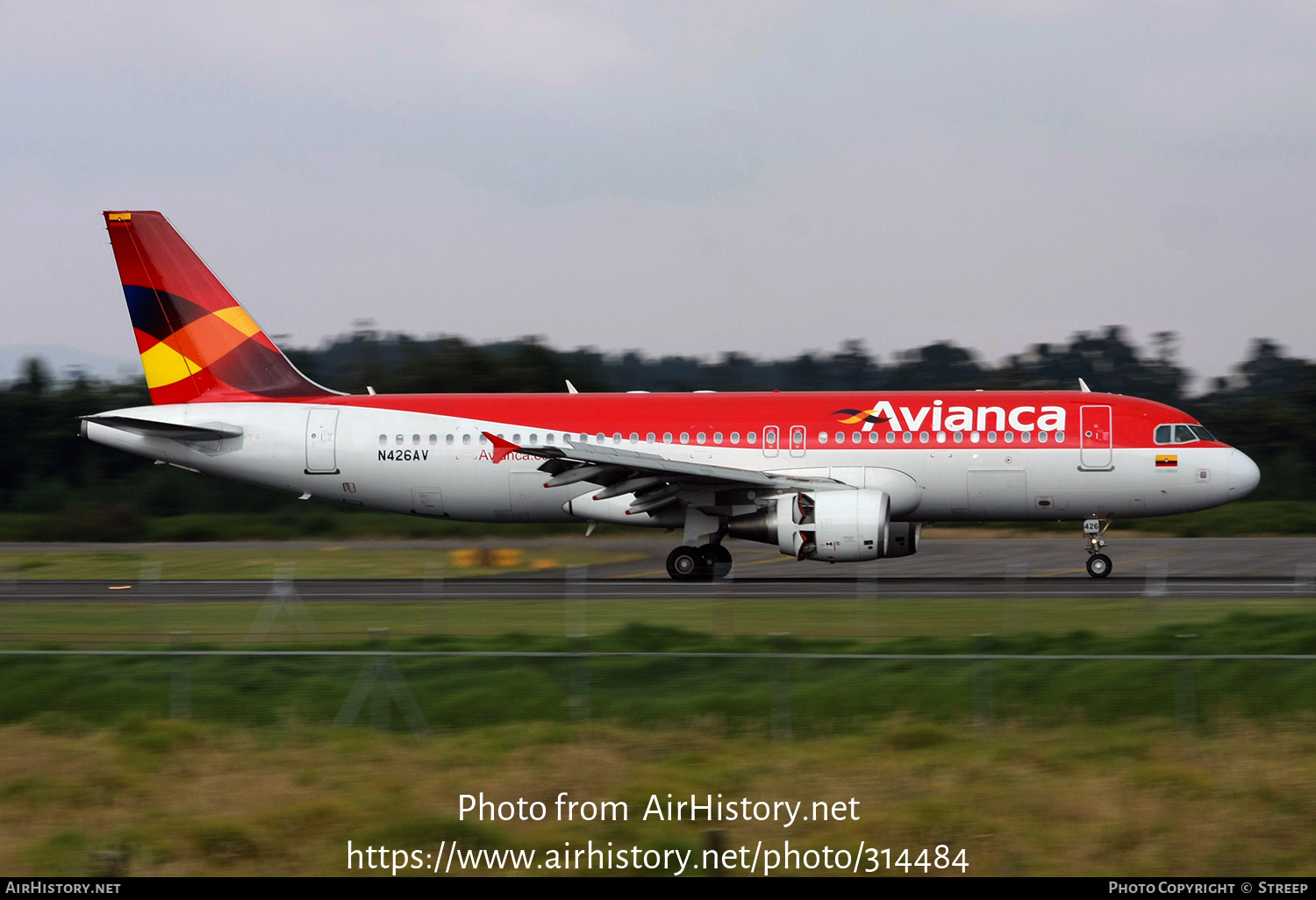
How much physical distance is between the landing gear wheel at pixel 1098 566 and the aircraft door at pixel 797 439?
6.26m

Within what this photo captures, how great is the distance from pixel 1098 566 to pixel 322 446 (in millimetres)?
16902

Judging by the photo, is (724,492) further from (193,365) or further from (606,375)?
(606,375)

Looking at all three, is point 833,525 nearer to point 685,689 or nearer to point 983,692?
point 983,692

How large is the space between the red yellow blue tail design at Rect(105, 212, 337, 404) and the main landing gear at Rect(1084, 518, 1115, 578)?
17482mm

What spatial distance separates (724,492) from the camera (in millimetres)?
27359

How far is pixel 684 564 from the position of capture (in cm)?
2744

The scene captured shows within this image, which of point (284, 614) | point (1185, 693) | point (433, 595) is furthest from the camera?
point (433, 595)

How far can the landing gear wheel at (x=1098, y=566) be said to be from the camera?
26.8 m

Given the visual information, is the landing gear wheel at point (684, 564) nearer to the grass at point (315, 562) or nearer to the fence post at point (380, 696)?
the grass at point (315, 562)

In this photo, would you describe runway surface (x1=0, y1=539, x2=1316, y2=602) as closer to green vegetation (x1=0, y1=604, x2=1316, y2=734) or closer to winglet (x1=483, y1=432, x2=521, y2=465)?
winglet (x1=483, y1=432, x2=521, y2=465)

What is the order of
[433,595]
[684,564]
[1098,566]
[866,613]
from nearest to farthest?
1. [866,613]
2. [433,595]
3. [1098,566]
4. [684,564]

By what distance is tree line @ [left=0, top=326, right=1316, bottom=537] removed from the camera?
44.3 meters

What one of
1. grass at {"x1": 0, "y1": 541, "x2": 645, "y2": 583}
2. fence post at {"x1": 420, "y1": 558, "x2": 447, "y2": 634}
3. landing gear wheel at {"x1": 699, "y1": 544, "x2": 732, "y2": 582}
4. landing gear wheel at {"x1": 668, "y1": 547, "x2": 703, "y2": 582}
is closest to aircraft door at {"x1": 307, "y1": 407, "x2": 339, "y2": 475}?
grass at {"x1": 0, "y1": 541, "x2": 645, "y2": 583}

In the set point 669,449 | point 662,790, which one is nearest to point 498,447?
point 669,449
